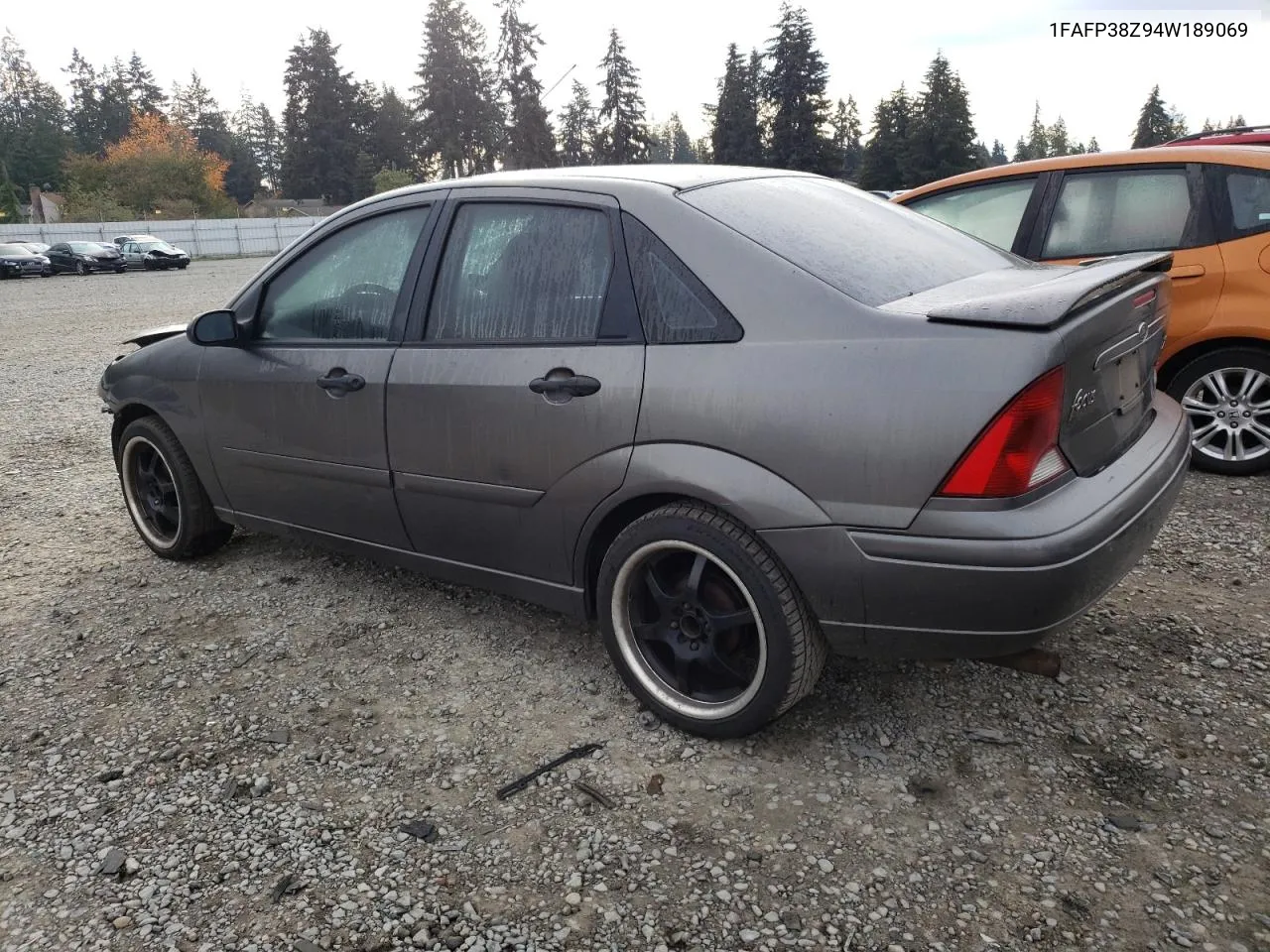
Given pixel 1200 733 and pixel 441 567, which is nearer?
pixel 1200 733

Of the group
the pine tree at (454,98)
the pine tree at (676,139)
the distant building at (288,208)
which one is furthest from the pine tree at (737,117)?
the pine tree at (676,139)

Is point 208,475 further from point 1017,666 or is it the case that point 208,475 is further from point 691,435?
point 1017,666

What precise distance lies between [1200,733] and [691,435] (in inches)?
68.7

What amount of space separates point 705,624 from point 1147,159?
13.4ft

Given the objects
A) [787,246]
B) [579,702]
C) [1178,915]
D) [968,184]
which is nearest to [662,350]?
[787,246]

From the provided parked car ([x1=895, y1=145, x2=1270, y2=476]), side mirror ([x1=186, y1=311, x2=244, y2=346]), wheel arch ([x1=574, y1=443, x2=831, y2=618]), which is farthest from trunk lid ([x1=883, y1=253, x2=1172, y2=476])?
side mirror ([x1=186, y1=311, x2=244, y2=346])

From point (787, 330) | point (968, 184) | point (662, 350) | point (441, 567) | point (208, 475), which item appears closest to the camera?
point (787, 330)

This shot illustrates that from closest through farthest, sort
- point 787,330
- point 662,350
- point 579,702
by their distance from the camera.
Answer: point 787,330, point 662,350, point 579,702

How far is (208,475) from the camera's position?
425 cm

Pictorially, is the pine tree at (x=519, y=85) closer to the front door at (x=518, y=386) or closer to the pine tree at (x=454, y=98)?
the pine tree at (x=454, y=98)

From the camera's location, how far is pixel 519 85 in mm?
72188

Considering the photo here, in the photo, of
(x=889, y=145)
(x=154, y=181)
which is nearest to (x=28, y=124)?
(x=154, y=181)

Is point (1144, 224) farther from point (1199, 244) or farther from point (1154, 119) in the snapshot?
point (1154, 119)

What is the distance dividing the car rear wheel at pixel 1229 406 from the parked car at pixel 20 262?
35.9 meters
